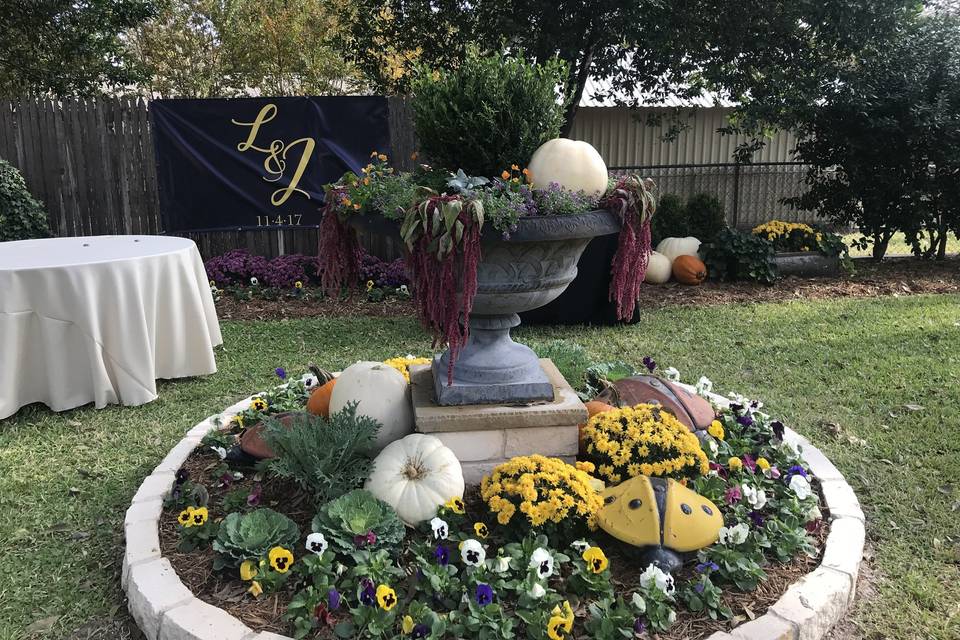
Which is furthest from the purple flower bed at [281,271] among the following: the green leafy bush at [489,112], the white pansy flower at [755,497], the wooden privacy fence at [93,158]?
the white pansy flower at [755,497]

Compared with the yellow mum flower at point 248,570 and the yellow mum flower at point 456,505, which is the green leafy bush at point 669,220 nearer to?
the yellow mum flower at point 456,505

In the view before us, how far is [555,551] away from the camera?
8.28 feet

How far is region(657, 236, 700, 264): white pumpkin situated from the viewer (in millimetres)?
8311

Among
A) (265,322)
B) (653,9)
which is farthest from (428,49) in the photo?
(265,322)

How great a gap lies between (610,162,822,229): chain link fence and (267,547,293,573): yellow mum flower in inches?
435

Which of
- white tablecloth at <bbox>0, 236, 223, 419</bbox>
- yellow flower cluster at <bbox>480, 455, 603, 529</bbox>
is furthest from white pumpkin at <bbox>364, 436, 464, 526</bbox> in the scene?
white tablecloth at <bbox>0, 236, 223, 419</bbox>

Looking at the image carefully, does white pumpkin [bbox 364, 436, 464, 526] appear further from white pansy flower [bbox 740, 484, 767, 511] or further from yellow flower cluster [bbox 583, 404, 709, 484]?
white pansy flower [bbox 740, 484, 767, 511]

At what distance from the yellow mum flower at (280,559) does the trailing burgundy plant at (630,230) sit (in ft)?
5.05

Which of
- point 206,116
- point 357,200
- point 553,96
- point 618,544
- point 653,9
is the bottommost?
point 618,544

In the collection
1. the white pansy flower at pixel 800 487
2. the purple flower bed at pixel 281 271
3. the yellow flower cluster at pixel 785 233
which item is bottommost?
the white pansy flower at pixel 800 487

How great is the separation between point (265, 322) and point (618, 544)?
469 cm

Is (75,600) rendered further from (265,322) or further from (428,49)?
(428,49)

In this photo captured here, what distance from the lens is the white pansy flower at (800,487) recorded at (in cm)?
289

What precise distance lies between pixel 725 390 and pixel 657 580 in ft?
8.50
